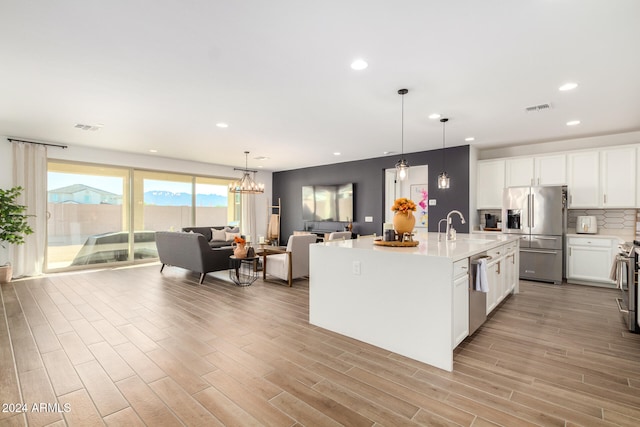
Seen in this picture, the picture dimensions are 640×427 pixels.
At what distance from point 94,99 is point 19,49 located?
1138 millimetres

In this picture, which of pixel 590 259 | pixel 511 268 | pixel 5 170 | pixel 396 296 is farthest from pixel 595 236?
pixel 5 170

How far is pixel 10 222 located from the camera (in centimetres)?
507

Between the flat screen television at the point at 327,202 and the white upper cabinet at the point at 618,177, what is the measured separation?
4927 millimetres

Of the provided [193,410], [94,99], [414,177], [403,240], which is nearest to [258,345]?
[193,410]

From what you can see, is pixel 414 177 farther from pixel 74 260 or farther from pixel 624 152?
pixel 74 260

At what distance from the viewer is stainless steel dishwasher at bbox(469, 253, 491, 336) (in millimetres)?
2795

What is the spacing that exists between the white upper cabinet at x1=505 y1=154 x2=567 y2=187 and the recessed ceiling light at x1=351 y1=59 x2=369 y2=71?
458 cm

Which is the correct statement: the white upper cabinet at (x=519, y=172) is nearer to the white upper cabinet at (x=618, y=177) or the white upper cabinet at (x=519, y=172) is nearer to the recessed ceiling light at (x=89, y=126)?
the white upper cabinet at (x=618, y=177)

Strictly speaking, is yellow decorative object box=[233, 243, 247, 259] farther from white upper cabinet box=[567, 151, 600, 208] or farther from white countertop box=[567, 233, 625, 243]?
white upper cabinet box=[567, 151, 600, 208]

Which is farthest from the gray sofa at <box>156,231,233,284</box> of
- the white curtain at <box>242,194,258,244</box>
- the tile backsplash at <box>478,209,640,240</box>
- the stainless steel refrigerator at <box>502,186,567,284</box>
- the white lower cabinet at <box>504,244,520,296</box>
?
the tile backsplash at <box>478,209,640,240</box>

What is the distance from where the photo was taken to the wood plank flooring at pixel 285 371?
1854mm

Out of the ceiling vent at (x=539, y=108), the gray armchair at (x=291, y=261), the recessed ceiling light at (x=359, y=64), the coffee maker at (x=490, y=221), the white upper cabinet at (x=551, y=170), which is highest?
the recessed ceiling light at (x=359, y=64)

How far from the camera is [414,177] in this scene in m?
7.86

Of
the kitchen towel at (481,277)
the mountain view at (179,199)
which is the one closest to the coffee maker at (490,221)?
the kitchen towel at (481,277)
